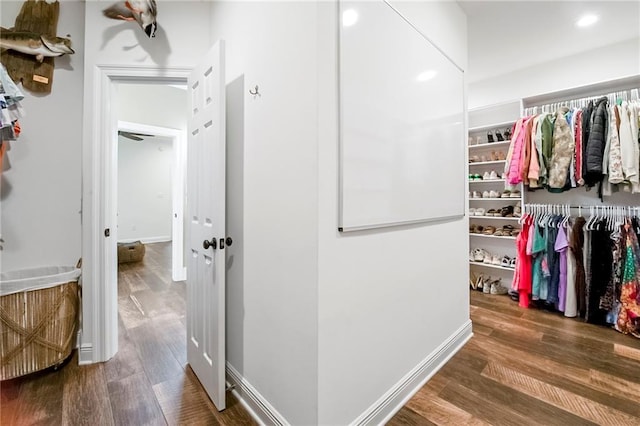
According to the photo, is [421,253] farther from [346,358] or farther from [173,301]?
[173,301]

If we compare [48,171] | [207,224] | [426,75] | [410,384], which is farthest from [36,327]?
[426,75]

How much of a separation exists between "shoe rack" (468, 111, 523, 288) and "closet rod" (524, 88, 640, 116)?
23 cm

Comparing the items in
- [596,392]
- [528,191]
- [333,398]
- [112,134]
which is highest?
[112,134]

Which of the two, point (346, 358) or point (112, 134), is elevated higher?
point (112, 134)

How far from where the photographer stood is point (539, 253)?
9.79 feet

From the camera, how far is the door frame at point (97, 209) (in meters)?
2.01

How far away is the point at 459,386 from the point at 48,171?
3.26 metres

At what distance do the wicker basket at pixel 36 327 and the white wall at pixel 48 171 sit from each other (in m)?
0.40

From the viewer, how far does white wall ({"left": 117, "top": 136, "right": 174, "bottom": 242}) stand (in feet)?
22.8

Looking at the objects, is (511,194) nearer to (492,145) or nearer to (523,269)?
(492,145)

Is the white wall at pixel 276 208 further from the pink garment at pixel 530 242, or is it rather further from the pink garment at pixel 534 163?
the pink garment at pixel 530 242

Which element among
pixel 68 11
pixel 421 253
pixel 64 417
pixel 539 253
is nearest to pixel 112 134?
pixel 68 11

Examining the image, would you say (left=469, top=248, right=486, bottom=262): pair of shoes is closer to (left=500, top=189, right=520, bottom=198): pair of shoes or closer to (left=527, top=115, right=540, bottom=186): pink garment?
(left=500, top=189, right=520, bottom=198): pair of shoes

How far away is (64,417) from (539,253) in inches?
158
